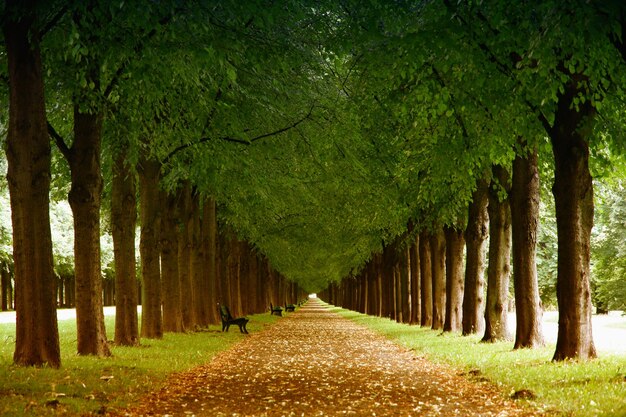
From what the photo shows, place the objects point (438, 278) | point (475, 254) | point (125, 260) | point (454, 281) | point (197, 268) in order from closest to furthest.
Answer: point (125, 260) → point (475, 254) → point (454, 281) → point (197, 268) → point (438, 278)

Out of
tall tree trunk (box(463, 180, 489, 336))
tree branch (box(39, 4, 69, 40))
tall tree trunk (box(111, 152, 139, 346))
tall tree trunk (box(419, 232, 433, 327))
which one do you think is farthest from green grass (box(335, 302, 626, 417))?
tall tree trunk (box(419, 232, 433, 327))

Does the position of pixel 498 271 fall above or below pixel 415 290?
above

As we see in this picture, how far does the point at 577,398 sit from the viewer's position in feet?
31.3

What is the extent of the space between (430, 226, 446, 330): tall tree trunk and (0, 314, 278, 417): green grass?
13720 millimetres

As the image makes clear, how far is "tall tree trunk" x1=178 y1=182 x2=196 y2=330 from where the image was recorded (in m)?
25.9

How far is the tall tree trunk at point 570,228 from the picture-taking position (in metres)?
13.3

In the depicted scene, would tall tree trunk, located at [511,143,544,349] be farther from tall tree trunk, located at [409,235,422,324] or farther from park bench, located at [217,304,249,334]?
tall tree trunk, located at [409,235,422,324]

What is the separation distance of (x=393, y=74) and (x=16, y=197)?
759 cm

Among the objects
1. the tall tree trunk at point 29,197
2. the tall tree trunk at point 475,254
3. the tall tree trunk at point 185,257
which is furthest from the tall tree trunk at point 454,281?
the tall tree trunk at point 29,197

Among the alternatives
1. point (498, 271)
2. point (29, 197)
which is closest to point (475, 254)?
point (498, 271)

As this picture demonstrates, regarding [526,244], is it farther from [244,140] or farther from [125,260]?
Result: [125,260]

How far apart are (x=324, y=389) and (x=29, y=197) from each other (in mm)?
5695

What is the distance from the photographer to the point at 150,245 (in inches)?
811

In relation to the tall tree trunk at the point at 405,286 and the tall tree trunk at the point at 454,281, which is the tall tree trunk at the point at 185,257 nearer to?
the tall tree trunk at the point at 454,281
